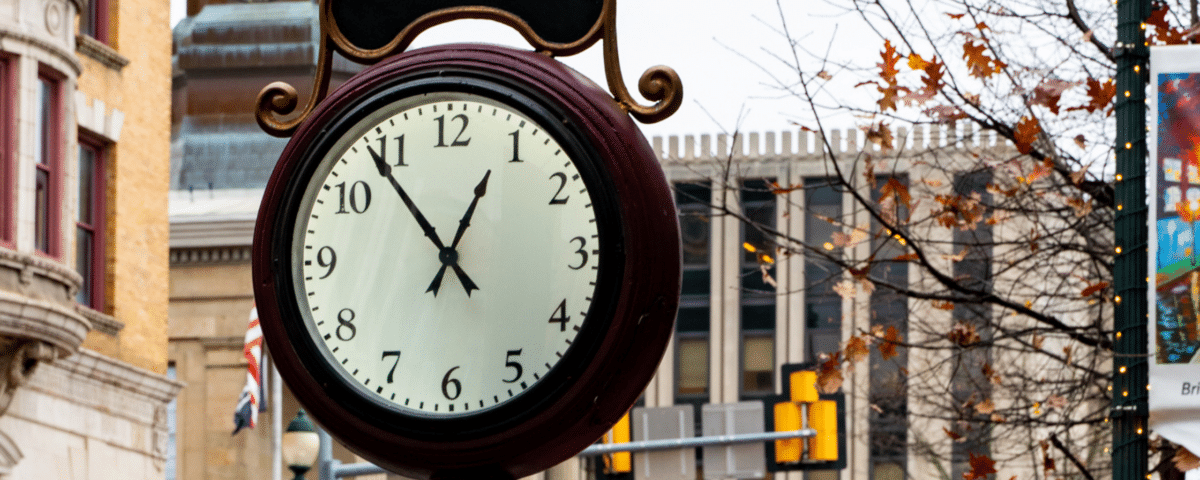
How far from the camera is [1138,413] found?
6965 mm

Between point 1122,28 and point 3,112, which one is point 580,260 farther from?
point 3,112

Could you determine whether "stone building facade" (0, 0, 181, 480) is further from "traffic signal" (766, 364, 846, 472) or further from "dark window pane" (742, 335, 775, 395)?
"dark window pane" (742, 335, 775, 395)

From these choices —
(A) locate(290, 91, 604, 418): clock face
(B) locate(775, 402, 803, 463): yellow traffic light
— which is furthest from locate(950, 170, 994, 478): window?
(A) locate(290, 91, 604, 418): clock face

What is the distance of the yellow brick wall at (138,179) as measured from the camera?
22.2m

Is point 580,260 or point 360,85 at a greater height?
point 360,85

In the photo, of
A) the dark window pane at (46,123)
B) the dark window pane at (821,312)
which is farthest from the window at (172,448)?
the dark window pane at (821,312)

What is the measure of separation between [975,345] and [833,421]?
412 inches

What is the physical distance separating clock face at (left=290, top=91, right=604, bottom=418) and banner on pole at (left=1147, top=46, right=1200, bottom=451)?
4.50 metres

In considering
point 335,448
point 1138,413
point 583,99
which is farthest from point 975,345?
point 335,448

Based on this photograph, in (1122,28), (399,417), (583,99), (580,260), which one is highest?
(1122,28)

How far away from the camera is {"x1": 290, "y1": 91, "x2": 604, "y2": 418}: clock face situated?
2.60 m

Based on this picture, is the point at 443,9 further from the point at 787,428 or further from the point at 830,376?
the point at 787,428

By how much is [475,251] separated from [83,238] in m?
20.3

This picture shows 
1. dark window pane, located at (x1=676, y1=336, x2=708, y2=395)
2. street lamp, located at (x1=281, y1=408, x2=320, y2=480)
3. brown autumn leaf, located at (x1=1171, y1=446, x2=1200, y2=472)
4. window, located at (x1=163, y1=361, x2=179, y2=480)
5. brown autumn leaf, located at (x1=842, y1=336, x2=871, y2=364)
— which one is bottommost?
brown autumn leaf, located at (x1=1171, y1=446, x2=1200, y2=472)
